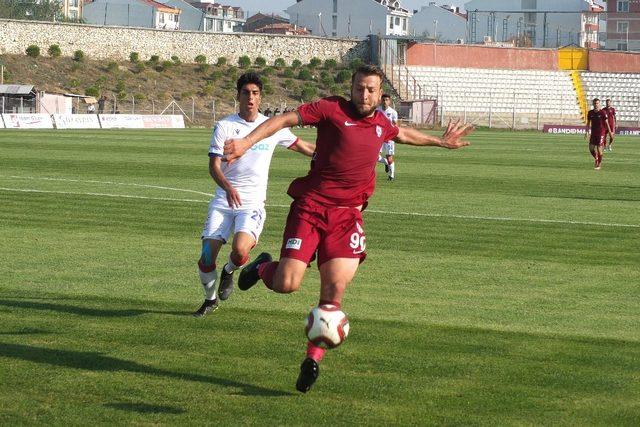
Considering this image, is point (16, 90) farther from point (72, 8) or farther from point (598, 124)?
point (72, 8)

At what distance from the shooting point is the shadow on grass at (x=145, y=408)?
7.53 metres

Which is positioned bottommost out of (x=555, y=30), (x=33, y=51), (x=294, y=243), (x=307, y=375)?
(x=307, y=375)

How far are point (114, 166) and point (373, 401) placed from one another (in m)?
25.3

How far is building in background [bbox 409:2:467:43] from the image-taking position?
7032 inches

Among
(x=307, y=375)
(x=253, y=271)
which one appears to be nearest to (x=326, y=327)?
(x=307, y=375)

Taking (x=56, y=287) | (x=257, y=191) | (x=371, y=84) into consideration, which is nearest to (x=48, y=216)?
(x=56, y=287)

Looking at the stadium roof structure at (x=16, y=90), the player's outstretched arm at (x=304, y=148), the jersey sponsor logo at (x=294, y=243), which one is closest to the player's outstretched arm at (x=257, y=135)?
the jersey sponsor logo at (x=294, y=243)

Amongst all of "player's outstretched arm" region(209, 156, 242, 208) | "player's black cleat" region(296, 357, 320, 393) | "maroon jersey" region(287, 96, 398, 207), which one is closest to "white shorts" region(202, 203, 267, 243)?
"player's outstretched arm" region(209, 156, 242, 208)

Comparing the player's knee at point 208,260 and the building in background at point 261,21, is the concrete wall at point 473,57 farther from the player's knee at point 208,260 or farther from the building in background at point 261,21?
the player's knee at point 208,260

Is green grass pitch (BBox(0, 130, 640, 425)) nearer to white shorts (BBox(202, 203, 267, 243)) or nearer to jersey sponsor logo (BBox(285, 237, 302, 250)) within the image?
white shorts (BBox(202, 203, 267, 243))

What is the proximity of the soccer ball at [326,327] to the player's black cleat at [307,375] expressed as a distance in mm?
189

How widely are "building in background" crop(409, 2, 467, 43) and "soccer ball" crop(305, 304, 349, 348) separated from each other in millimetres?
170567

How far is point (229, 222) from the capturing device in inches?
444

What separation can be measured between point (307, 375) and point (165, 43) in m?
97.1
